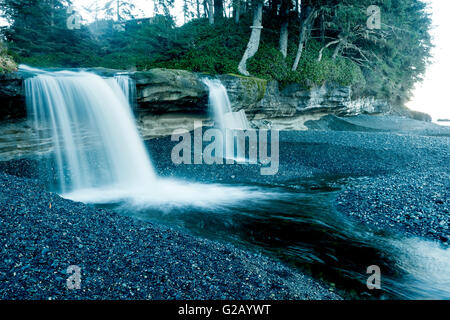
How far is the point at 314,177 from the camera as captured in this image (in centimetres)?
1015

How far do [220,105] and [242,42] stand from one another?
8.88 metres

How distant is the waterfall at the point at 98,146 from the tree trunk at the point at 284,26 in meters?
13.5

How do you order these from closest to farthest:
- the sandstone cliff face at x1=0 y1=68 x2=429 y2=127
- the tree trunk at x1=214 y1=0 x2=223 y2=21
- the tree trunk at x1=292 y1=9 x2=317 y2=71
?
the sandstone cliff face at x1=0 y1=68 x2=429 y2=127, the tree trunk at x1=292 y1=9 x2=317 y2=71, the tree trunk at x1=214 y1=0 x2=223 y2=21

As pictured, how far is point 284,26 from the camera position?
61.5ft

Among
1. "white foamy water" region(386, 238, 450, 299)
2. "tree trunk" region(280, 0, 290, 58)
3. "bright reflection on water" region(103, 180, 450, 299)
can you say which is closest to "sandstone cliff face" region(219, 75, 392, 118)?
"tree trunk" region(280, 0, 290, 58)

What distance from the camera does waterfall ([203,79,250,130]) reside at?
1315cm

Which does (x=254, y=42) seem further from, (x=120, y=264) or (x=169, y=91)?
(x=120, y=264)

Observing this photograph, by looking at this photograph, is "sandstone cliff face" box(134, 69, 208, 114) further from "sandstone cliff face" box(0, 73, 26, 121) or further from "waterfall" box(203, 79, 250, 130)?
"sandstone cliff face" box(0, 73, 26, 121)

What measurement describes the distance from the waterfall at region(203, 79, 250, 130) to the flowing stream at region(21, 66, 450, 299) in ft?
1.19
